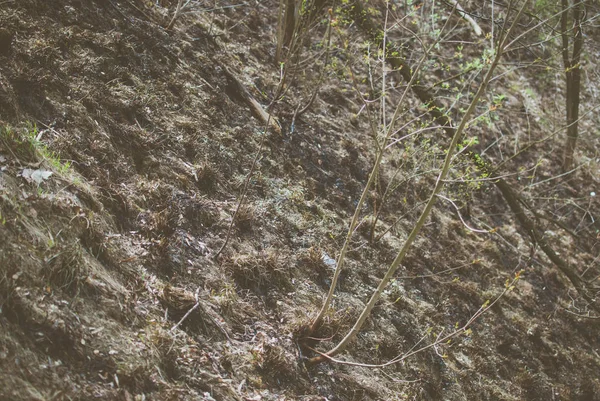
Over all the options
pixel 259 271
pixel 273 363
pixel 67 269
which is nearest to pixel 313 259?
pixel 259 271

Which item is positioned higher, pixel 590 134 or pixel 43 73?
pixel 590 134

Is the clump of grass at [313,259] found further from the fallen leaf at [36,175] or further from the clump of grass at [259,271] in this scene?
the fallen leaf at [36,175]

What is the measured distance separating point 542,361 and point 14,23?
219 inches

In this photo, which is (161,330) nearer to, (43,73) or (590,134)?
(43,73)

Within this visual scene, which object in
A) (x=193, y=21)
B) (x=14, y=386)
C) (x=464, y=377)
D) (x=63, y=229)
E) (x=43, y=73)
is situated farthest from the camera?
(x=193, y=21)

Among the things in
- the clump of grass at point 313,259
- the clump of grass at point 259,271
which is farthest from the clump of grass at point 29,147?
the clump of grass at point 313,259

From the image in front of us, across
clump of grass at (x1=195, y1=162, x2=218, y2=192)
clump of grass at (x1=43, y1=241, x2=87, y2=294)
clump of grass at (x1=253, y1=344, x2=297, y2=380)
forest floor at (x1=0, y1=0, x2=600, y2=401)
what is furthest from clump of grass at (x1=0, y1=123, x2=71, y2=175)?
clump of grass at (x1=253, y1=344, x2=297, y2=380)

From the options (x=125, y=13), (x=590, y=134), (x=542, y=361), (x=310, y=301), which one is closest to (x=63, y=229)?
(x=310, y=301)

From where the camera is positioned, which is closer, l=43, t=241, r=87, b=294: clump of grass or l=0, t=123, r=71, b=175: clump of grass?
l=43, t=241, r=87, b=294: clump of grass

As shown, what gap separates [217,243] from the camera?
3.55 meters

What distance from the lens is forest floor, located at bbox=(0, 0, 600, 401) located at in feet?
8.06

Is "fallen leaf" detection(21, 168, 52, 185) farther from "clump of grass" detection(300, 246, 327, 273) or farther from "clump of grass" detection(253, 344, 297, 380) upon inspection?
"clump of grass" detection(300, 246, 327, 273)

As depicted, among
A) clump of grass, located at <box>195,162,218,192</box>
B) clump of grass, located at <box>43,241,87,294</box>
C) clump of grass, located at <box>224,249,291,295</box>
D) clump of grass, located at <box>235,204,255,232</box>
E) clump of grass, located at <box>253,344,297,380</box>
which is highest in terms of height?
clump of grass, located at <box>195,162,218,192</box>

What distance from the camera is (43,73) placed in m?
3.48
